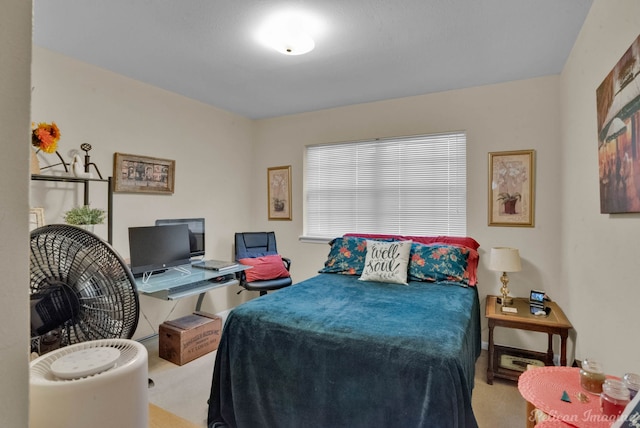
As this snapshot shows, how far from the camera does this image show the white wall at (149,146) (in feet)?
8.23

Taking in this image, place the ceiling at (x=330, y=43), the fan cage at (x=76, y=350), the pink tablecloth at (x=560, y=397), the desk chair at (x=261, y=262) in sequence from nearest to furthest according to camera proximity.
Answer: the fan cage at (x=76, y=350)
the pink tablecloth at (x=560, y=397)
the ceiling at (x=330, y=43)
the desk chair at (x=261, y=262)

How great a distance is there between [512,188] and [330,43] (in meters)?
2.04

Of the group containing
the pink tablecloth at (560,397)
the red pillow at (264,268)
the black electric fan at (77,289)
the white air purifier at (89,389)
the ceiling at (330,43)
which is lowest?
the pink tablecloth at (560,397)

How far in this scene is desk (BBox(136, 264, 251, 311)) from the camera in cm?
231

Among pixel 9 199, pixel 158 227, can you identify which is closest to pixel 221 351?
pixel 158 227

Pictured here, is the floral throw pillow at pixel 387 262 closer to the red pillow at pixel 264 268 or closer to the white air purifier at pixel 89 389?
the red pillow at pixel 264 268

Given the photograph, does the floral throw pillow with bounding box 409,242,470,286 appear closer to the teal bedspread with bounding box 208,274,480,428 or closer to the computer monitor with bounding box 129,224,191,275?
the teal bedspread with bounding box 208,274,480,428

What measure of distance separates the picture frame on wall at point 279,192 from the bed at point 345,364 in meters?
2.03

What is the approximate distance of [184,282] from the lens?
2.48m

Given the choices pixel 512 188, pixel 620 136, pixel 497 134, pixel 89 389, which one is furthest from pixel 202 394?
pixel 497 134

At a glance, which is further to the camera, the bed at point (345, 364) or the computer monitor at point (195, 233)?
the computer monitor at point (195, 233)

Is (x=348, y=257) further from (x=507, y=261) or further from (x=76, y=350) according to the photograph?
(x=76, y=350)

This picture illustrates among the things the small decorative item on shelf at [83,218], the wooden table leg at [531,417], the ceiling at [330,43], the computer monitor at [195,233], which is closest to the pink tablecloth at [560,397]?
the wooden table leg at [531,417]

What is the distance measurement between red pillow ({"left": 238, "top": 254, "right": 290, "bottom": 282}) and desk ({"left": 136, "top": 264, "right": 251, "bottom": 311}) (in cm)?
35
